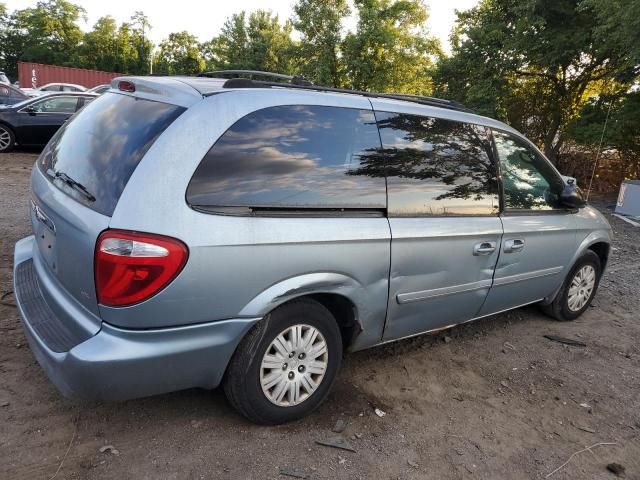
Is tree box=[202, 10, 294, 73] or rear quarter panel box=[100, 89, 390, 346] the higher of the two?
tree box=[202, 10, 294, 73]

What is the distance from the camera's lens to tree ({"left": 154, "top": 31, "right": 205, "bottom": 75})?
60.4 metres

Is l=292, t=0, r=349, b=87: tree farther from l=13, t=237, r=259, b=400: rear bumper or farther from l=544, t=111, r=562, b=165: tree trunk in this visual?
l=13, t=237, r=259, b=400: rear bumper

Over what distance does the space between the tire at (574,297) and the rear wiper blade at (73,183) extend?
399 cm

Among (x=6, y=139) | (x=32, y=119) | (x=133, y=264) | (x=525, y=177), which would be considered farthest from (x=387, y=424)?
(x=6, y=139)

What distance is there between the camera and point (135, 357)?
6.89 feet

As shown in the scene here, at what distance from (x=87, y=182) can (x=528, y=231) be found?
3027 mm

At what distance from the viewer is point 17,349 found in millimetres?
3162

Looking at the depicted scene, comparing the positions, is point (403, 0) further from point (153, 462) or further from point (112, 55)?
point (112, 55)

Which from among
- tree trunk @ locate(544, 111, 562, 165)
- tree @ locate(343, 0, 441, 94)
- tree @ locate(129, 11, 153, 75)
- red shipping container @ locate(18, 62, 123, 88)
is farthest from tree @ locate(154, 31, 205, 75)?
tree trunk @ locate(544, 111, 562, 165)

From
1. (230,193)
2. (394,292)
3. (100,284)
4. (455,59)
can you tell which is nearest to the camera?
(100,284)

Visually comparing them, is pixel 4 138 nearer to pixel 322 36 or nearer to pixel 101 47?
pixel 322 36

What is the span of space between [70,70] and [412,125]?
38.2 m

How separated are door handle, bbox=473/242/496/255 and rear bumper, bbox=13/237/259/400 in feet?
5.59

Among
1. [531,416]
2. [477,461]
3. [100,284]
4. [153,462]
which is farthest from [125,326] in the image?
[531,416]
